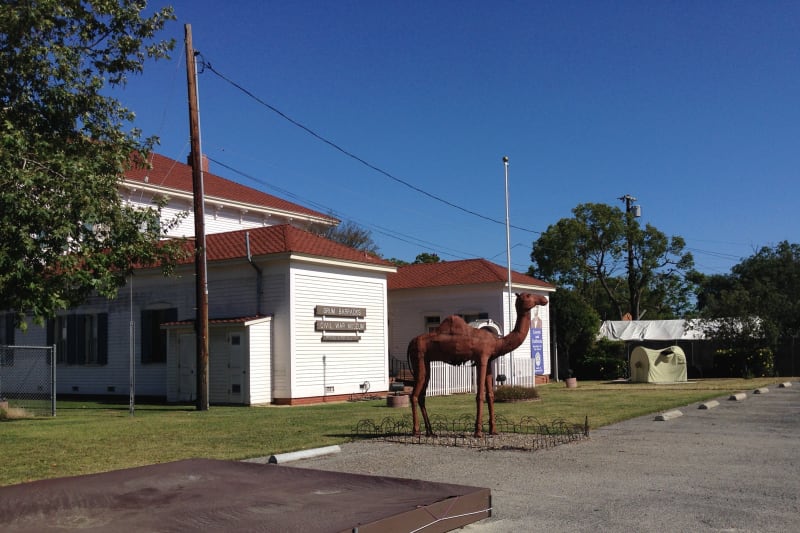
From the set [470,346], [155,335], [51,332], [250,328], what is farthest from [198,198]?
[51,332]

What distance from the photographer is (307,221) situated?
133 ft

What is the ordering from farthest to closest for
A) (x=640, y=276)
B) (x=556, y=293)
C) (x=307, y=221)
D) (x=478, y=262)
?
1. (x=640, y=276)
2. (x=307, y=221)
3. (x=556, y=293)
4. (x=478, y=262)

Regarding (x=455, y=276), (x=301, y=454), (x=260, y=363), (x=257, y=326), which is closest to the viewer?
(x=301, y=454)

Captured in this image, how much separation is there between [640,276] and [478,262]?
3067 centimetres

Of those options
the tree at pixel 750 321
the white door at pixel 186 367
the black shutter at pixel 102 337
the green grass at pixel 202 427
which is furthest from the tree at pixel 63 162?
the tree at pixel 750 321

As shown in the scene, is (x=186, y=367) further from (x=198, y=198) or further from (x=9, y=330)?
(x=9, y=330)

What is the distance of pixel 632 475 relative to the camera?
994cm

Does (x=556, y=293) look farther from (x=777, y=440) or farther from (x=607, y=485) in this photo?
(x=607, y=485)

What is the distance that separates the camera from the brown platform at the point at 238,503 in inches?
243

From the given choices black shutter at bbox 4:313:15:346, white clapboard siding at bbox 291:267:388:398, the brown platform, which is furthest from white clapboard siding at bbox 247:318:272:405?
the brown platform

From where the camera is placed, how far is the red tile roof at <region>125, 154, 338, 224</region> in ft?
109

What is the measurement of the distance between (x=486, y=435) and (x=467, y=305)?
20058mm

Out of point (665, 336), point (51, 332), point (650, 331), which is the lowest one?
point (665, 336)

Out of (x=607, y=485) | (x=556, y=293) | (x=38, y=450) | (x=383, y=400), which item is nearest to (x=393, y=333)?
(x=556, y=293)
